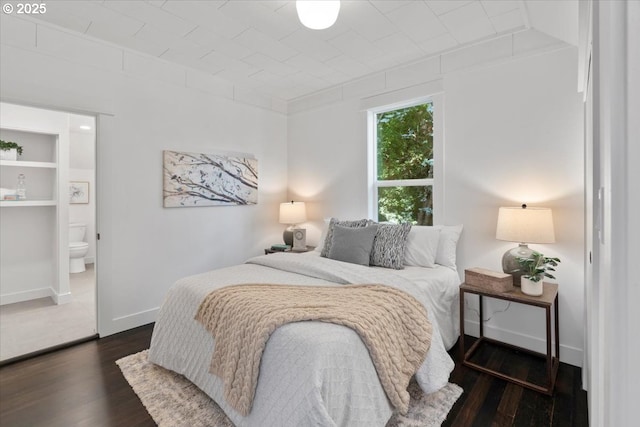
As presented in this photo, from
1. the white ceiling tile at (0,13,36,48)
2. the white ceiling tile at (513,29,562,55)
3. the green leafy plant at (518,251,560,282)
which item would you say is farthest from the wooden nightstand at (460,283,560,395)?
the white ceiling tile at (0,13,36,48)

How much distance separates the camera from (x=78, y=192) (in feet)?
18.6

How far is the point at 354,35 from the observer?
2670 millimetres

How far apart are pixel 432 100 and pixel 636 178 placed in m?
2.86

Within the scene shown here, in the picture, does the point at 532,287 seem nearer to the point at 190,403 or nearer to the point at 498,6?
the point at 498,6

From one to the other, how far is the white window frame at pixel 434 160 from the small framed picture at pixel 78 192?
5163mm

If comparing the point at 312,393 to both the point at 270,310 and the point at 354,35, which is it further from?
the point at 354,35

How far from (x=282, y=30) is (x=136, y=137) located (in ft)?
5.51

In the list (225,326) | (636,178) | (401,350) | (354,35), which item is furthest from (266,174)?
(636,178)

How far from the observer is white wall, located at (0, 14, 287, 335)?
253cm

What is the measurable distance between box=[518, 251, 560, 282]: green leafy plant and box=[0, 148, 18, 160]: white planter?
5084 millimetres

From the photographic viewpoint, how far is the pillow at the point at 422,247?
8.82 feet

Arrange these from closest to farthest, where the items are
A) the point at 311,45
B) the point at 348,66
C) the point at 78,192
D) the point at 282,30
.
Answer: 1. the point at 282,30
2. the point at 311,45
3. the point at 348,66
4. the point at 78,192

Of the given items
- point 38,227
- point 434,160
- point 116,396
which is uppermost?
point 434,160

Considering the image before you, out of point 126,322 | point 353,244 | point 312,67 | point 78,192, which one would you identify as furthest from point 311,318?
point 78,192
